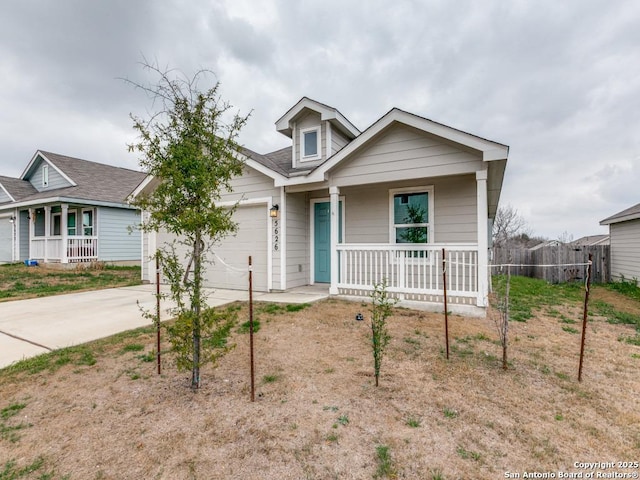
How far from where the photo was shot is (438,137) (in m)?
5.86

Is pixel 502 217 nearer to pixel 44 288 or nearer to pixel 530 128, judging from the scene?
pixel 530 128

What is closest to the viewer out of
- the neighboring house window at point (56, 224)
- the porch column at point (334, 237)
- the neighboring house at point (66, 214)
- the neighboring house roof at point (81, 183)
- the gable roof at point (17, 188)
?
the porch column at point (334, 237)

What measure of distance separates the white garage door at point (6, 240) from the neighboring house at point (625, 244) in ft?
94.7

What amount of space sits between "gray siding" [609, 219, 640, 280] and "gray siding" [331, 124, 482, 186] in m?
10.1

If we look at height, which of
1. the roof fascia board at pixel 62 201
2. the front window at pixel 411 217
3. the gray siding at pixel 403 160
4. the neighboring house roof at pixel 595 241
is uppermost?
the roof fascia board at pixel 62 201

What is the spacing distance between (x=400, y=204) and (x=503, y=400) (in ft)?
16.7

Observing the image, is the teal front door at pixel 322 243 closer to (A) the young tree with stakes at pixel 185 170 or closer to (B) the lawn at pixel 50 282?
(A) the young tree with stakes at pixel 185 170

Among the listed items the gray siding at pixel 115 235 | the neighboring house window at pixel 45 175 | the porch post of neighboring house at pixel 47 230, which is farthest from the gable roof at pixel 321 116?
the neighboring house window at pixel 45 175

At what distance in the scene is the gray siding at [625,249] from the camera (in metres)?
11.0

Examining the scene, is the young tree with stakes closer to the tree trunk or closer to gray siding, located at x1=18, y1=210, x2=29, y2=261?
the tree trunk

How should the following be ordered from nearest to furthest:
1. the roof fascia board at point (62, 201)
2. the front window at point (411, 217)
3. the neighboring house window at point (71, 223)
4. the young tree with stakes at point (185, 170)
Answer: the young tree with stakes at point (185, 170), the front window at point (411, 217), the roof fascia board at point (62, 201), the neighboring house window at point (71, 223)

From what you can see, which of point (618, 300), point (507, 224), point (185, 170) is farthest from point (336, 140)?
point (507, 224)

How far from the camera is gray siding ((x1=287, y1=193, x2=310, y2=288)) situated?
26.1 feet

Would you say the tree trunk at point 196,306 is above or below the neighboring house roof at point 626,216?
below
